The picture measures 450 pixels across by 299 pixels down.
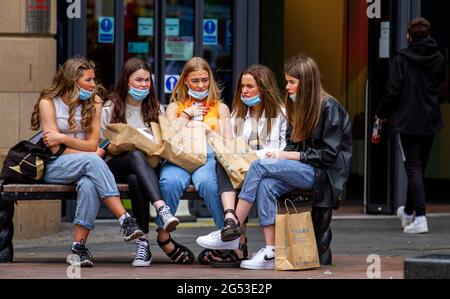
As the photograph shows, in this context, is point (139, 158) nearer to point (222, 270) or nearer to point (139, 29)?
point (222, 270)

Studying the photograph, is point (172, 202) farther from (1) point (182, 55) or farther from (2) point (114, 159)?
(1) point (182, 55)

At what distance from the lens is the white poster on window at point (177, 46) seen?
41.1ft

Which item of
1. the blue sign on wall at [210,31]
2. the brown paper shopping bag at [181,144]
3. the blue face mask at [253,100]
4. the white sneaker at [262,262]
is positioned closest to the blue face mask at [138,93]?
the brown paper shopping bag at [181,144]

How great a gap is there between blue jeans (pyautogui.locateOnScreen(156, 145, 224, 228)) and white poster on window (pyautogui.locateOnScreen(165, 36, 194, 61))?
3.80 metres

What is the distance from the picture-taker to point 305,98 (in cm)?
873

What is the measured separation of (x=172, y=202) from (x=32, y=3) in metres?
3.24

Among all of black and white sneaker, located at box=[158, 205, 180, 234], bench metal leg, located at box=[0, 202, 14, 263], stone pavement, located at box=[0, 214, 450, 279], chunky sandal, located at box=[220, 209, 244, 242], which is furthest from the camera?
bench metal leg, located at box=[0, 202, 14, 263]

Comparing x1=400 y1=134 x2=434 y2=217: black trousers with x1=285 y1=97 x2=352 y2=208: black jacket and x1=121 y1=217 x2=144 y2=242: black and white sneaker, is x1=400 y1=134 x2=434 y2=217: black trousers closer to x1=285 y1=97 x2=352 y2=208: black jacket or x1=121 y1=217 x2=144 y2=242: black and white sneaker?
x1=285 y1=97 x2=352 y2=208: black jacket

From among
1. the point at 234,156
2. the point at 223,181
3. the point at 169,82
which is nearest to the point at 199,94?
the point at 234,156

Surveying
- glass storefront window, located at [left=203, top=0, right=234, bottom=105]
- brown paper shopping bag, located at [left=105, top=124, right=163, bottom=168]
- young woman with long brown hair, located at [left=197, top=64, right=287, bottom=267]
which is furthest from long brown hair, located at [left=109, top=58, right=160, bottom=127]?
glass storefront window, located at [left=203, top=0, right=234, bottom=105]

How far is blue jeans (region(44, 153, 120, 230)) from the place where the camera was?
28.4 feet

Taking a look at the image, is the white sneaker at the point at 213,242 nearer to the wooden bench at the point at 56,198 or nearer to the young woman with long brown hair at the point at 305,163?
the young woman with long brown hair at the point at 305,163

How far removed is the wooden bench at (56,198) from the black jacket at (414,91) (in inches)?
116

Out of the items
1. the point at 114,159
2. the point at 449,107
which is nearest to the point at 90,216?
the point at 114,159
